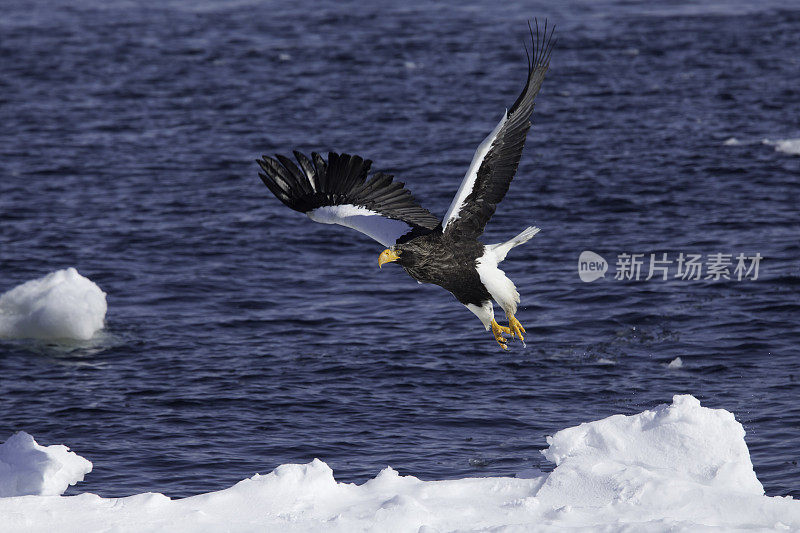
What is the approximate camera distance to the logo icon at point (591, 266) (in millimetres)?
19484

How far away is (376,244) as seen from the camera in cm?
2177

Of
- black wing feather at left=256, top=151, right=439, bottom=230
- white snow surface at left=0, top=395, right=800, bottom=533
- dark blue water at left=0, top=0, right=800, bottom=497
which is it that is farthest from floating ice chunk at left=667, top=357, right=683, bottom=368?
black wing feather at left=256, top=151, right=439, bottom=230

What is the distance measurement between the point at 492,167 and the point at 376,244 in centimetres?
1094

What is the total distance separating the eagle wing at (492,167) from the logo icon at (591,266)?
8.57 m

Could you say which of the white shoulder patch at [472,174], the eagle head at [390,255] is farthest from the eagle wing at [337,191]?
the eagle head at [390,255]

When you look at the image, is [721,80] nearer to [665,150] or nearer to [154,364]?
[665,150]

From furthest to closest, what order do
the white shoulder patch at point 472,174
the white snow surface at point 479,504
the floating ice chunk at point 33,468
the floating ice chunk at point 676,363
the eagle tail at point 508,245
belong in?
the floating ice chunk at point 676,363
the floating ice chunk at point 33,468
the eagle tail at point 508,245
the white shoulder patch at point 472,174
the white snow surface at point 479,504

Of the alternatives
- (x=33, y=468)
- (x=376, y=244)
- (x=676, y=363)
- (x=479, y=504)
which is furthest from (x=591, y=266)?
(x=33, y=468)

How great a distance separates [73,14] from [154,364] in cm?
3104

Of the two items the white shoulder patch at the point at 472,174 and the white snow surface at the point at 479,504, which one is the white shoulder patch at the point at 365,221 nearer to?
the white shoulder patch at the point at 472,174

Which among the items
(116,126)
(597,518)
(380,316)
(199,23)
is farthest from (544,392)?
(199,23)

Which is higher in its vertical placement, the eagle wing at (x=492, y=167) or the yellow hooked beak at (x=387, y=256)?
the eagle wing at (x=492, y=167)

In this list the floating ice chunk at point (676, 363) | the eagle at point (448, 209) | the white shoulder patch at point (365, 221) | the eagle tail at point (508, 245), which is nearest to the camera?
the eagle at point (448, 209)

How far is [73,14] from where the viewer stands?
44.5 meters
